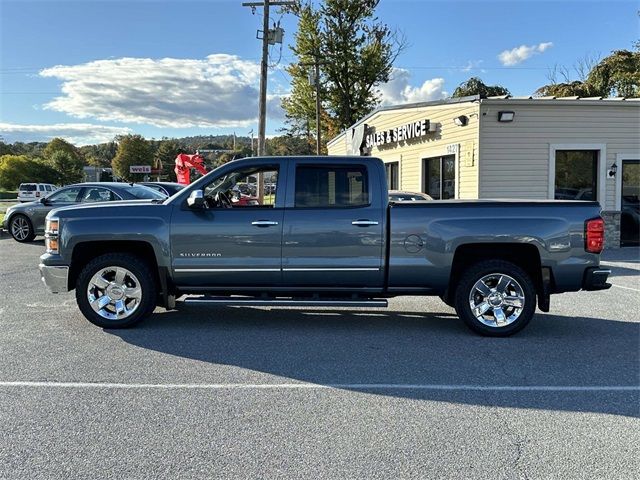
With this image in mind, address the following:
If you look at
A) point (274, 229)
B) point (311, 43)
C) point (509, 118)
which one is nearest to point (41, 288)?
point (274, 229)

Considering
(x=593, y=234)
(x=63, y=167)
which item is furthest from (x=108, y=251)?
(x=63, y=167)

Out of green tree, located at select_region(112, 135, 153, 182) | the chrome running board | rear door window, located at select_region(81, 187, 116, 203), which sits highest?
green tree, located at select_region(112, 135, 153, 182)

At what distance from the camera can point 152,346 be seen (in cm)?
548

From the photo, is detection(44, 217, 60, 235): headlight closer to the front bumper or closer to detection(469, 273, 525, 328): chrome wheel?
the front bumper

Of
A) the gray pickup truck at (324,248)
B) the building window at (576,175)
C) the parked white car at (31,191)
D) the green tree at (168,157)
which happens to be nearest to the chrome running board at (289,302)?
the gray pickup truck at (324,248)

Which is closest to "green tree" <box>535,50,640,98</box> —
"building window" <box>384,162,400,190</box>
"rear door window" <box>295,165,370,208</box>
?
"building window" <box>384,162,400,190</box>

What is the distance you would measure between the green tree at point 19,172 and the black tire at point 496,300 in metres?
73.4

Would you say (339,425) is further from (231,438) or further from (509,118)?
(509,118)

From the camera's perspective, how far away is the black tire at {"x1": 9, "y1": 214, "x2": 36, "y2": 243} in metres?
14.9

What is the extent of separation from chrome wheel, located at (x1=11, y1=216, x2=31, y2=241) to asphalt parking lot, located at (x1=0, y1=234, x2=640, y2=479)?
30.9ft

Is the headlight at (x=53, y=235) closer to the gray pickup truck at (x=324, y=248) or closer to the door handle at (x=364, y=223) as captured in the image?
the gray pickup truck at (x=324, y=248)

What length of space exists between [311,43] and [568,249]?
115ft

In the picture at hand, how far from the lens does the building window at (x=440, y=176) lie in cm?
1448

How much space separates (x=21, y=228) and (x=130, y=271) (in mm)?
10950
